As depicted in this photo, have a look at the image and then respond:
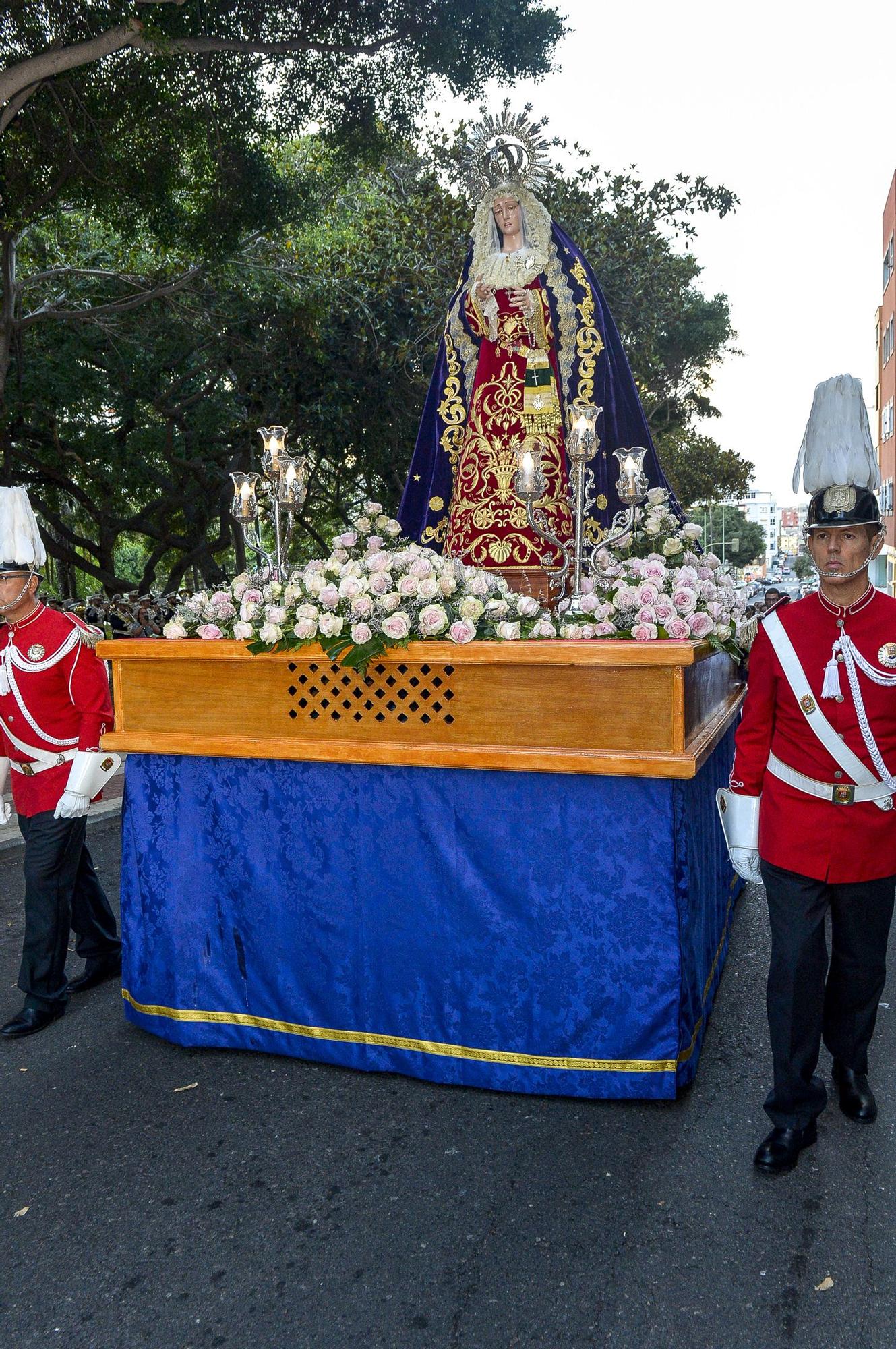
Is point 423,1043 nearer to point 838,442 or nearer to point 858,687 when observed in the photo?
point 858,687

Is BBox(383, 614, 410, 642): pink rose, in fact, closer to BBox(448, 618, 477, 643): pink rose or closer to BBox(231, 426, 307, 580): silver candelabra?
BBox(448, 618, 477, 643): pink rose

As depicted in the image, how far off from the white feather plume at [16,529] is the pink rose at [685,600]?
8.23 ft

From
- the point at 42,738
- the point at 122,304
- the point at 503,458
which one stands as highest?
the point at 122,304

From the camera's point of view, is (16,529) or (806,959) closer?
(806,959)

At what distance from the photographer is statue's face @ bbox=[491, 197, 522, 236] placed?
573 centimetres

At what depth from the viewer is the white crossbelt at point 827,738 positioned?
2.93 m

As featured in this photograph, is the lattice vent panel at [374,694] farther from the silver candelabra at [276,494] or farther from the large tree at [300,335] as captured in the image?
the large tree at [300,335]

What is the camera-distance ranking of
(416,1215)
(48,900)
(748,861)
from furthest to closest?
(48,900) < (748,861) < (416,1215)

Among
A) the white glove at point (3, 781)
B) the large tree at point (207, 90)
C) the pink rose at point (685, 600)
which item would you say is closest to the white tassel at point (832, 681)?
the pink rose at point (685, 600)

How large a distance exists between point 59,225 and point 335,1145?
1246 cm

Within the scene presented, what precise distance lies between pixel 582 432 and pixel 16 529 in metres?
2.43

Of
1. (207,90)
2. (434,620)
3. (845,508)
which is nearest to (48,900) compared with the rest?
(434,620)

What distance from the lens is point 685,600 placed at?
11.7 ft

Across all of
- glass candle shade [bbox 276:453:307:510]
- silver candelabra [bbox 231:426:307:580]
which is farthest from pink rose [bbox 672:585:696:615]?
glass candle shade [bbox 276:453:307:510]
